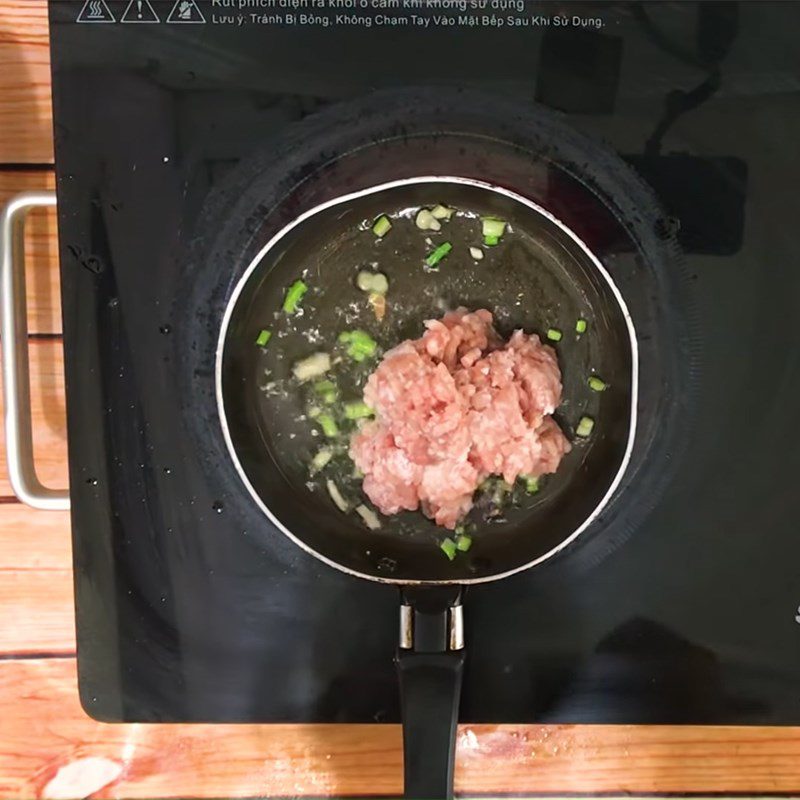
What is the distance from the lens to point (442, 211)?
821mm

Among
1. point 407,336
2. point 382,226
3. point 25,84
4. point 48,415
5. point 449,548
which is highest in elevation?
point 25,84

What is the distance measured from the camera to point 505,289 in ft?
2.73

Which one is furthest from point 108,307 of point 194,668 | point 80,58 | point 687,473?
point 687,473

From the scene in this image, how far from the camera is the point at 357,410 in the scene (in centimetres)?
83

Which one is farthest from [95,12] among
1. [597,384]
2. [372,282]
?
[597,384]

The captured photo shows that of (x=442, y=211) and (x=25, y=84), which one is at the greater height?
(x=25, y=84)

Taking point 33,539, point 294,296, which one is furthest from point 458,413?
point 33,539

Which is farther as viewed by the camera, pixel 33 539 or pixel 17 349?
pixel 33 539

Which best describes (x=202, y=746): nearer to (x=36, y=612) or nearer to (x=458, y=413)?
(x=36, y=612)

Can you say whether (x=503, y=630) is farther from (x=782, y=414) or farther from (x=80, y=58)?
(x=80, y=58)

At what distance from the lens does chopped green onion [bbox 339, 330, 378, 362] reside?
2.70 feet

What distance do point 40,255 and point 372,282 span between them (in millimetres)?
363

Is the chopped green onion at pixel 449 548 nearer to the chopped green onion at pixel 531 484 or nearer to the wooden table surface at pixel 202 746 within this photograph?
the chopped green onion at pixel 531 484

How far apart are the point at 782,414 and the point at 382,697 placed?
1.68 feet
